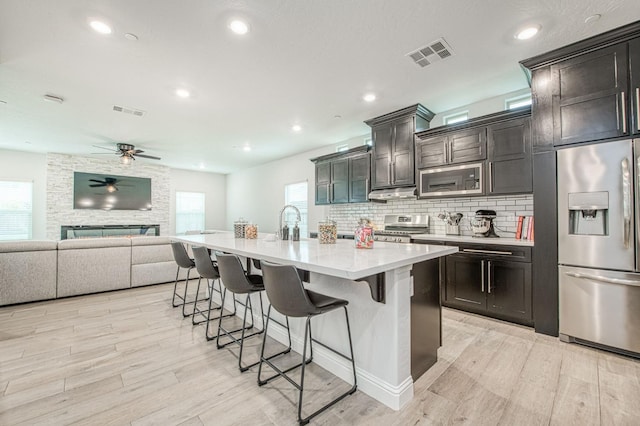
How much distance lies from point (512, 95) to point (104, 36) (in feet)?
15.2

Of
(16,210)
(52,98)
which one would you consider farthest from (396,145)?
A: (16,210)

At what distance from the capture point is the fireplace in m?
7.25

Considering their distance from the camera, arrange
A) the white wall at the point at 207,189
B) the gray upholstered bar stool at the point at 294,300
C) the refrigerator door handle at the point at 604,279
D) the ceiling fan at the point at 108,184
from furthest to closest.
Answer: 1. the white wall at the point at 207,189
2. the ceiling fan at the point at 108,184
3. the refrigerator door handle at the point at 604,279
4. the gray upholstered bar stool at the point at 294,300

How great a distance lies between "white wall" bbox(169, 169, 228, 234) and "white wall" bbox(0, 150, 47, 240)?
116 inches

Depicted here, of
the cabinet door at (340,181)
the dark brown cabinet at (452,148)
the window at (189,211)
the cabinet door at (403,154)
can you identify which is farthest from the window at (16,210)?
the dark brown cabinet at (452,148)

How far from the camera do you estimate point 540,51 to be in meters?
2.73

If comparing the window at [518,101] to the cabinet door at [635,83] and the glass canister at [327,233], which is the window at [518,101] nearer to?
the cabinet door at [635,83]

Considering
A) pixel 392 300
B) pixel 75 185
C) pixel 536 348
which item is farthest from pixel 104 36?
pixel 75 185

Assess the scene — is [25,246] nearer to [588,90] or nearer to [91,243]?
[91,243]

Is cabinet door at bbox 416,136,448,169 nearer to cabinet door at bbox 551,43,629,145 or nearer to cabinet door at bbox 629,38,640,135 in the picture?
cabinet door at bbox 551,43,629,145

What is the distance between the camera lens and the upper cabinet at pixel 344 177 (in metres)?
5.00

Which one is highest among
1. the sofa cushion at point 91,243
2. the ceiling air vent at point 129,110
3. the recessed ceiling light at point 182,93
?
the ceiling air vent at point 129,110

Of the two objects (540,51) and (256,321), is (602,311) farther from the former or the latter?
(256,321)

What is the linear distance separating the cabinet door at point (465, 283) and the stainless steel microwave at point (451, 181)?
2.99 ft
